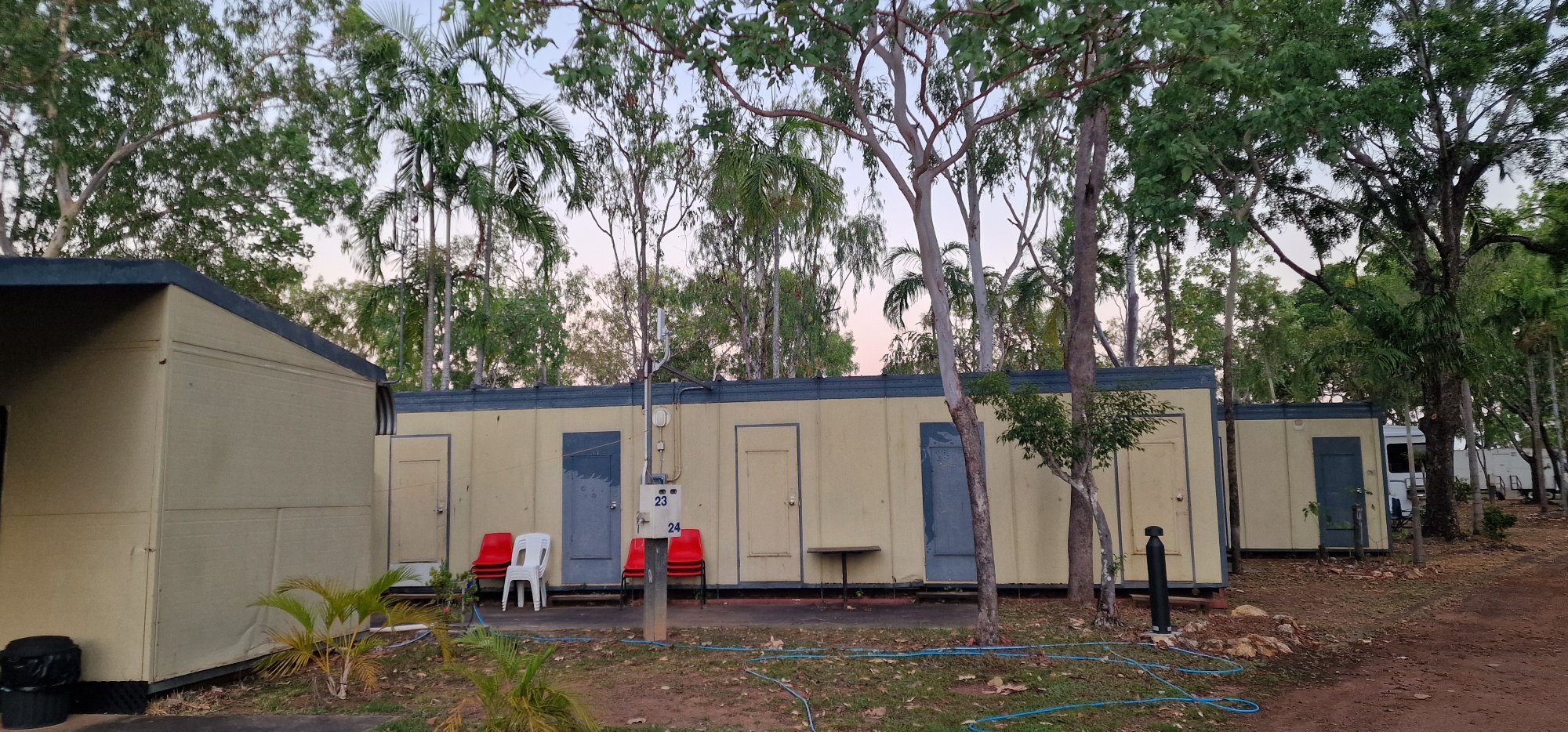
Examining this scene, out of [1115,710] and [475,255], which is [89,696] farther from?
[475,255]

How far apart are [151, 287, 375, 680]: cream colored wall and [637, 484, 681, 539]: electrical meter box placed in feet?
7.90

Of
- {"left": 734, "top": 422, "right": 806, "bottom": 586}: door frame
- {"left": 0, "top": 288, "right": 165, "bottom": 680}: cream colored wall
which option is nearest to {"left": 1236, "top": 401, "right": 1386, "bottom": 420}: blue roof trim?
{"left": 734, "top": 422, "right": 806, "bottom": 586}: door frame

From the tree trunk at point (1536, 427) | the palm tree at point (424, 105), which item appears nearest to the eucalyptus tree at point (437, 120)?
the palm tree at point (424, 105)

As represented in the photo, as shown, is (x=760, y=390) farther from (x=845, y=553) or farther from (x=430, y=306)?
(x=430, y=306)

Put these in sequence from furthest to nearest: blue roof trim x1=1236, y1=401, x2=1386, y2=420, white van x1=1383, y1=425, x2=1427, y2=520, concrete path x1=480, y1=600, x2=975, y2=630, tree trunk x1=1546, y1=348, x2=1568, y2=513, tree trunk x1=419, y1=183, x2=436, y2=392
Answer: tree trunk x1=1546, y1=348, x2=1568, y2=513, white van x1=1383, y1=425, x2=1427, y2=520, tree trunk x1=419, y1=183, x2=436, y2=392, blue roof trim x1=1236, y1=401, x2=1386, y2=420, concrete path x1=480, y1=600, x2=975, y2=630

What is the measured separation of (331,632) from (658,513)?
2.82 metres

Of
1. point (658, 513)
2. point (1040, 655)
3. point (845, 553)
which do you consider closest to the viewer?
point (1040, 655)

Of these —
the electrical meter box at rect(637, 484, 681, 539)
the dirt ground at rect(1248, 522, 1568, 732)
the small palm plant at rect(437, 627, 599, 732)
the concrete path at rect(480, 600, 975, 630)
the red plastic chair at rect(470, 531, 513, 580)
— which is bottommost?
the dirt ground at rect(1248, 522, 1568, 732)

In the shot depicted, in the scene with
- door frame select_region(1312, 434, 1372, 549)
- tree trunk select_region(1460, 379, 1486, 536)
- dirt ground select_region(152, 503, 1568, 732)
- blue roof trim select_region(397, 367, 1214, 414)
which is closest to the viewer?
dirt ground select_region(152, 503, 1568, 732)

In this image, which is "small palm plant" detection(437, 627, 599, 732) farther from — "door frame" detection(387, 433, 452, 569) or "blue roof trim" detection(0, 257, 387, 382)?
"door frame" detection(387, 433, 452, 569)

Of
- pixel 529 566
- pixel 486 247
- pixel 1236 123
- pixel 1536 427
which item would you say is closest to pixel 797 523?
pixel 529 566

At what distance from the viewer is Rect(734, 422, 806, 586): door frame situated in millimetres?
11000

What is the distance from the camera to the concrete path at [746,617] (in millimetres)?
9250

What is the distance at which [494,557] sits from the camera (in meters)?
11.2
